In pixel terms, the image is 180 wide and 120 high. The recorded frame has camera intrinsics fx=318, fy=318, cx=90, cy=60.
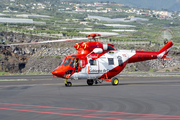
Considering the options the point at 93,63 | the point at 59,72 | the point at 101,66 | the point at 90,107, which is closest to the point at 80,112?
the point at 90,107

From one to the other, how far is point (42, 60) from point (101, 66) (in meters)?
32.5

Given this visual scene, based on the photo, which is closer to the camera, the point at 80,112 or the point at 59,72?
the point at 80,112

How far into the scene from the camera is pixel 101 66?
96.5 ft

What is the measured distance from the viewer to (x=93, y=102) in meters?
18.5

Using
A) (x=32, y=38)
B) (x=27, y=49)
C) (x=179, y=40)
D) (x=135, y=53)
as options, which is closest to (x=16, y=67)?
(x=27, y=49)

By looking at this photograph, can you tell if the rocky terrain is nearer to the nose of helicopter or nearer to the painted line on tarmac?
the nose of helicopter

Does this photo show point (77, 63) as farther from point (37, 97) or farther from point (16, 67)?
point (16, 67)

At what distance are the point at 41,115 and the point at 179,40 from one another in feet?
340

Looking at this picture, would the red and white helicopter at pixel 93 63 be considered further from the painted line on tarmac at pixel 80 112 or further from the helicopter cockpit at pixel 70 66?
the painted line on tarmac at pixel 80 112

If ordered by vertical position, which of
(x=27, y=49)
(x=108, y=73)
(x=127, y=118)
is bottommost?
(x=127, y=118)

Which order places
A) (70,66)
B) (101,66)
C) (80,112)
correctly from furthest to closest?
(101,66) < (70,66) < (80,112)

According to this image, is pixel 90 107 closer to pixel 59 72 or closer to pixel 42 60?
pixel 59 72

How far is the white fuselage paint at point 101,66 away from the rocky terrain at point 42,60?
26.6 meters

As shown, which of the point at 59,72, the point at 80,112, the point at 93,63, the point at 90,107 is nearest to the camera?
the point at 80,112
